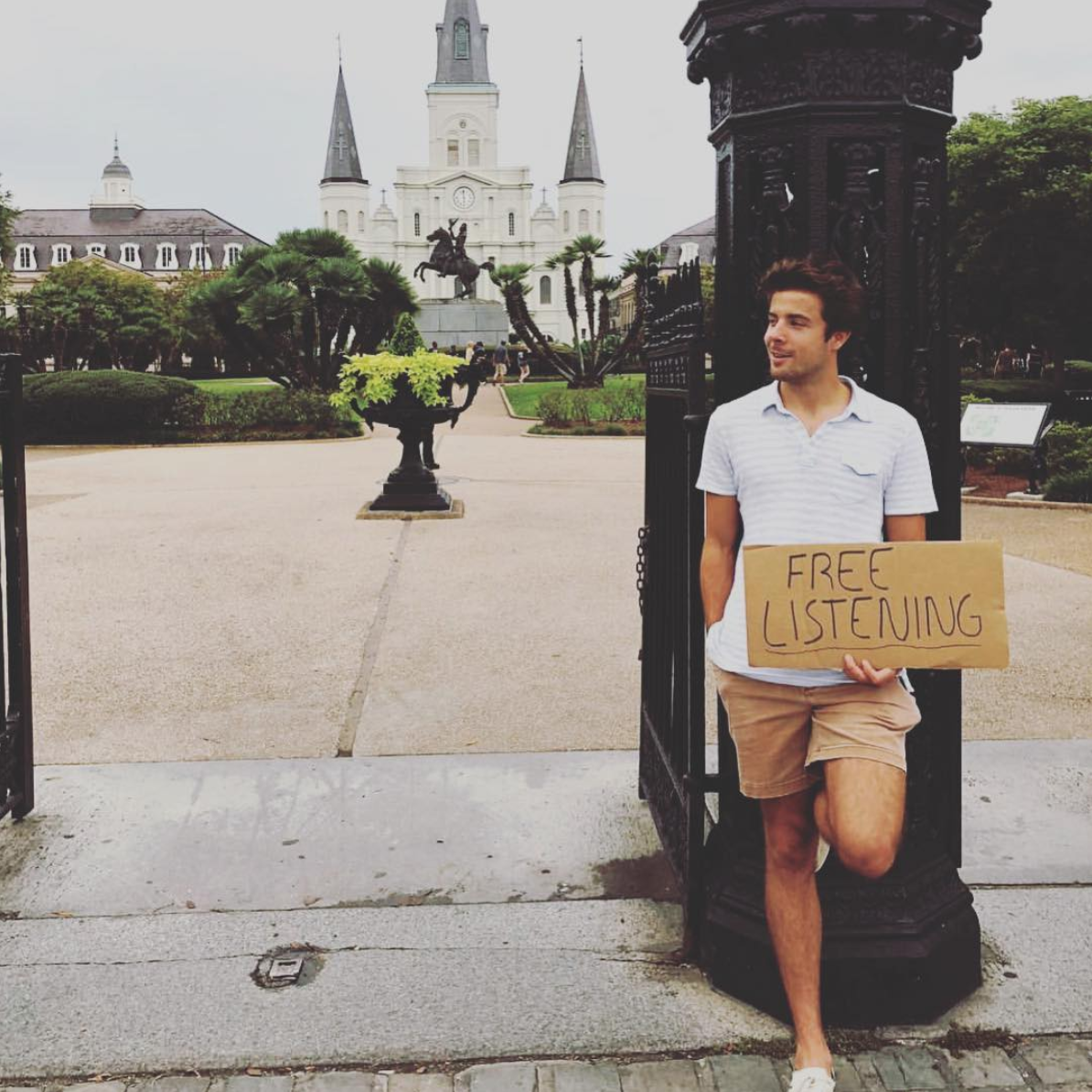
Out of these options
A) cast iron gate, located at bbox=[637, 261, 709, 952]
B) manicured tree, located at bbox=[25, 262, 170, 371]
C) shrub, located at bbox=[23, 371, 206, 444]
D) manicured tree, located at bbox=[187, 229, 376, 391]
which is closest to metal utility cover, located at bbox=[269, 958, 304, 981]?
cast iron gate, located at bbox=[637, 261, 709, 952]

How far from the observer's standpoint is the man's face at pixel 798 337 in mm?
2684

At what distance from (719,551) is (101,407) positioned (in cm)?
2271

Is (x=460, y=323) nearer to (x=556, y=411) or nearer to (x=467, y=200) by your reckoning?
(x=556, y=411)

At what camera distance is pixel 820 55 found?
9.98ft

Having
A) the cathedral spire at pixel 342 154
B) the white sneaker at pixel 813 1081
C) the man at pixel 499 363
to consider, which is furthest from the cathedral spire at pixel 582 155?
the white sneaker at pixel 813 1081

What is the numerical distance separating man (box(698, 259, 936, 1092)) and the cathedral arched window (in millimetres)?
115554

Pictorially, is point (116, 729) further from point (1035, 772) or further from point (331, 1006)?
point (1035, 772)

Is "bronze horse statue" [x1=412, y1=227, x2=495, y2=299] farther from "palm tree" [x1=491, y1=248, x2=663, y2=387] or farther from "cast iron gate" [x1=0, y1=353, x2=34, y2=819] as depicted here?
"cast iron gate" [x1=0, y1=353, x2=34, y2=819]

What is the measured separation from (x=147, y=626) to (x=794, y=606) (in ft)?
19.4

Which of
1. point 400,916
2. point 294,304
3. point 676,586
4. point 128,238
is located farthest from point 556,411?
point 128,238

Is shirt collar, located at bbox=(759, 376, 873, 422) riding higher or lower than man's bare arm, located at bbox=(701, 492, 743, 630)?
higher

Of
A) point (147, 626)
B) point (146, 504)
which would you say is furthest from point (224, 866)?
point (146, 504)

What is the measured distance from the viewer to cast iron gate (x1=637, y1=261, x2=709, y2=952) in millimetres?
3223

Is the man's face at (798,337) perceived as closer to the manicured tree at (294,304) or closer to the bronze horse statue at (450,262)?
the manicured tree at (294,304)
